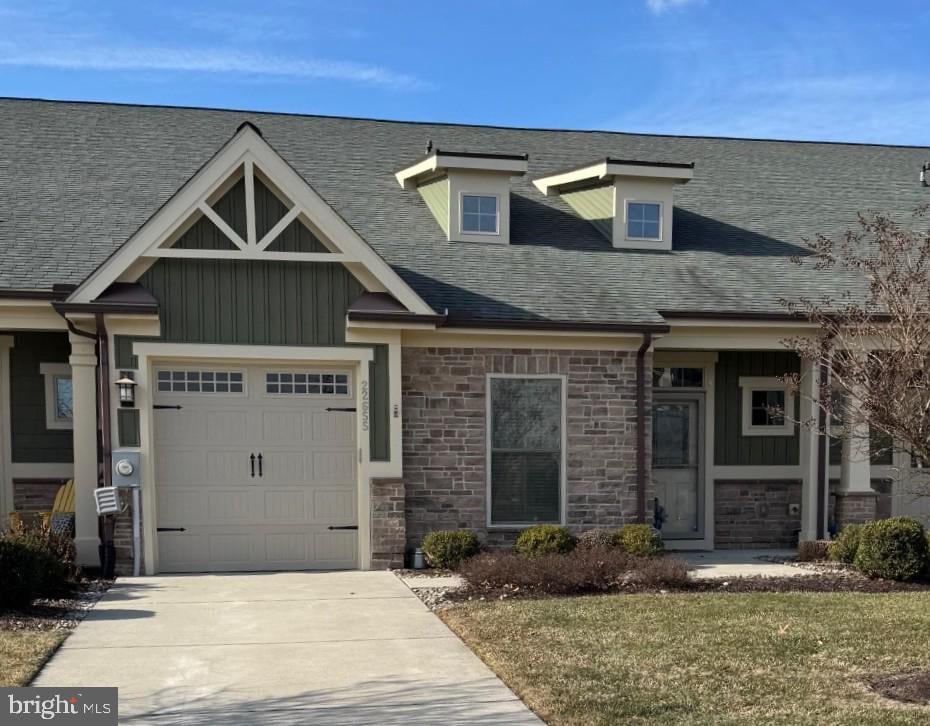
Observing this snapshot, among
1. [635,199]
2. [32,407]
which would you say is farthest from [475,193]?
[32,407]

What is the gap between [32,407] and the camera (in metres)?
12.7

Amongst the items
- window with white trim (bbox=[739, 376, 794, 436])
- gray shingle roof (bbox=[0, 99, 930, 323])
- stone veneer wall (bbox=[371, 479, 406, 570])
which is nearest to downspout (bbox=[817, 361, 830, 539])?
window with white trim (bbox=[739, 376, 794, 436])

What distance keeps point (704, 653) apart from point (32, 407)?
8.83 metres

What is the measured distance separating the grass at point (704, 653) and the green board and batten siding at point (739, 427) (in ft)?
14.4

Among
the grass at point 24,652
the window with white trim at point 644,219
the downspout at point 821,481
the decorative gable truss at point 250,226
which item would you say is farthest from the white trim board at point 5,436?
the downspout at point 821,481

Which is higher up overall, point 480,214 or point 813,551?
point 480,214

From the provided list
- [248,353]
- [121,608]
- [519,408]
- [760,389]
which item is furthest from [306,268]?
[760,389]

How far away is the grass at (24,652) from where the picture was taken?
21.9 feet

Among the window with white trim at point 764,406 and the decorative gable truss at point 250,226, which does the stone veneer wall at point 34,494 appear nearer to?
the decorative gable truss at point 250,226

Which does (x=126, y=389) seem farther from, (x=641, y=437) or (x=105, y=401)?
(x=641, y=437)

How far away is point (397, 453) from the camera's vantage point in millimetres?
11867

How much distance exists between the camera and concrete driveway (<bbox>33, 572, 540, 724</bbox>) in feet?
20.5

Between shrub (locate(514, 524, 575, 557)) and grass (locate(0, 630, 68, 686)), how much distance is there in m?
5.18

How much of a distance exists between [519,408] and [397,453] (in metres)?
1.68
